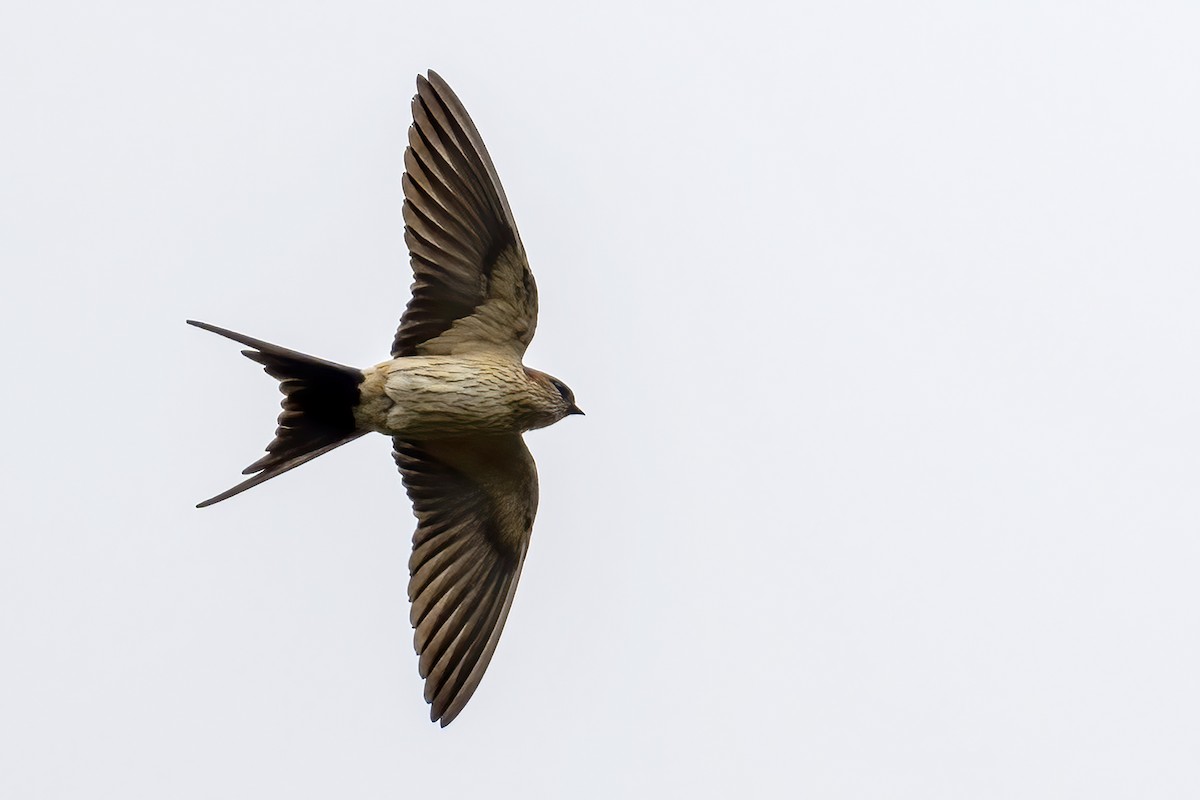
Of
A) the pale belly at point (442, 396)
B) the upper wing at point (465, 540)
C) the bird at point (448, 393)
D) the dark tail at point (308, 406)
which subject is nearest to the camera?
the dark tail at point (308, 406)

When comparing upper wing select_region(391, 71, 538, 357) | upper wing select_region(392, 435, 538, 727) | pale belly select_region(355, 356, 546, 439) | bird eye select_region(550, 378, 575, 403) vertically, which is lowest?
upper wing select_region(392, 435, 538, 727)

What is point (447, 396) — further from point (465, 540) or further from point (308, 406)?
point (465, 540)

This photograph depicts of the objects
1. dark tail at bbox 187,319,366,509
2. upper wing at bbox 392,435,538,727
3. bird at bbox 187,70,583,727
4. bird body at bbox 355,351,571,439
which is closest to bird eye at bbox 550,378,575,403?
bird at bbox 187,70,583,727

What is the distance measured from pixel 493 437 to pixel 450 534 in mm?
527

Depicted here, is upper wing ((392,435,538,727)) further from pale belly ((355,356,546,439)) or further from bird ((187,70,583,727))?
pale belly ((355,356,546,439))

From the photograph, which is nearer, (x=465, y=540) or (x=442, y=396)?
(x=442, y=396)

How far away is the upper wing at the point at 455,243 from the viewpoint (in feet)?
25.2

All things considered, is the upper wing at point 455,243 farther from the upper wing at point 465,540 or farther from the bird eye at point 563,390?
the upper wing at point 465,540

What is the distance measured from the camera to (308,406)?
7.55 metres

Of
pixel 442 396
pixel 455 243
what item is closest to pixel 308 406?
pixel 442 396

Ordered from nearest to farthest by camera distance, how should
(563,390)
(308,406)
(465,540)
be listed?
(308,406) < (563,390) < (465,540)

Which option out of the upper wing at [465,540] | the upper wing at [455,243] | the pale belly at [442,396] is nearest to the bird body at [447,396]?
the pale belly at [442,396]

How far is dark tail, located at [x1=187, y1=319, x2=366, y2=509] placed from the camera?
24.3ft

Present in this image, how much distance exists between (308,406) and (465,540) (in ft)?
3.88
